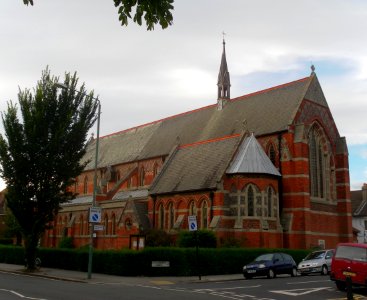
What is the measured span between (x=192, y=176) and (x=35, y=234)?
13.6 m

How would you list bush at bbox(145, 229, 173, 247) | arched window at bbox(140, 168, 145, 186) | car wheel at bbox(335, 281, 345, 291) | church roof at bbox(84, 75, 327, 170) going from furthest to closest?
arched window at bbox(140, 168, 145, 186) → church roof at bbox(84, 75, 327, 170) → bush at bbox(145, 229, 173, 247) → car wheel at bbox(335, 281, 345, 291)

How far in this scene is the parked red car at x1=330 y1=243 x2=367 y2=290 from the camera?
16516 mm

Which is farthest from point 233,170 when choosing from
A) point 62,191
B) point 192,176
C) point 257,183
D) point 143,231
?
point 62,191

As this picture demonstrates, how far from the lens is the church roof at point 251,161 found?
114 feet

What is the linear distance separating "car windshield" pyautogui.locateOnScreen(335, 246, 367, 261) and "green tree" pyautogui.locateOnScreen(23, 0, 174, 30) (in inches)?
518

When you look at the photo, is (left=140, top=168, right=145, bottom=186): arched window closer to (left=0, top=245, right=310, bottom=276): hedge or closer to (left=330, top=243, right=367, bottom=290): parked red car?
(left=0, top=245, right=310, bottom=276): hedge

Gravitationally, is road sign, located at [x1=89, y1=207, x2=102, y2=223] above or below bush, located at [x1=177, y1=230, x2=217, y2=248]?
above

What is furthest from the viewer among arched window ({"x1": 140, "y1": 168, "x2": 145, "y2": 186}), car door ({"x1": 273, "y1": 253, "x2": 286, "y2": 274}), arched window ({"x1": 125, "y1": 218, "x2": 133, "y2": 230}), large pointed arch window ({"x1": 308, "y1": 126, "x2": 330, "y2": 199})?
arched window ({"x1": 140, "y1": 168, "x2": 145, "y2": 186})

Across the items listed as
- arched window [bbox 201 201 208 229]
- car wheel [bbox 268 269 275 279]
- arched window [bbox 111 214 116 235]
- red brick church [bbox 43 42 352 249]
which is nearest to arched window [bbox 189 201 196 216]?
red brick church [bbox 43 42 352 249]

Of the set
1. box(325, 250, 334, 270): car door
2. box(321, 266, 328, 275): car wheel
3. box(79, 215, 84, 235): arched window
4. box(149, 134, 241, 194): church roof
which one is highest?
box(149, 134, 241, 194): church roof

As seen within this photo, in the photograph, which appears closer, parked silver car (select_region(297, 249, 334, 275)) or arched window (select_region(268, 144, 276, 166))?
parked silver car (select_region(297, 249, 334, 275))

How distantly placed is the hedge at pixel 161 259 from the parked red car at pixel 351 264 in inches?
302

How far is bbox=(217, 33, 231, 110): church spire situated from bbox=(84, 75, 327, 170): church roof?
69cm

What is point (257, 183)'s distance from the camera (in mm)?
34688
